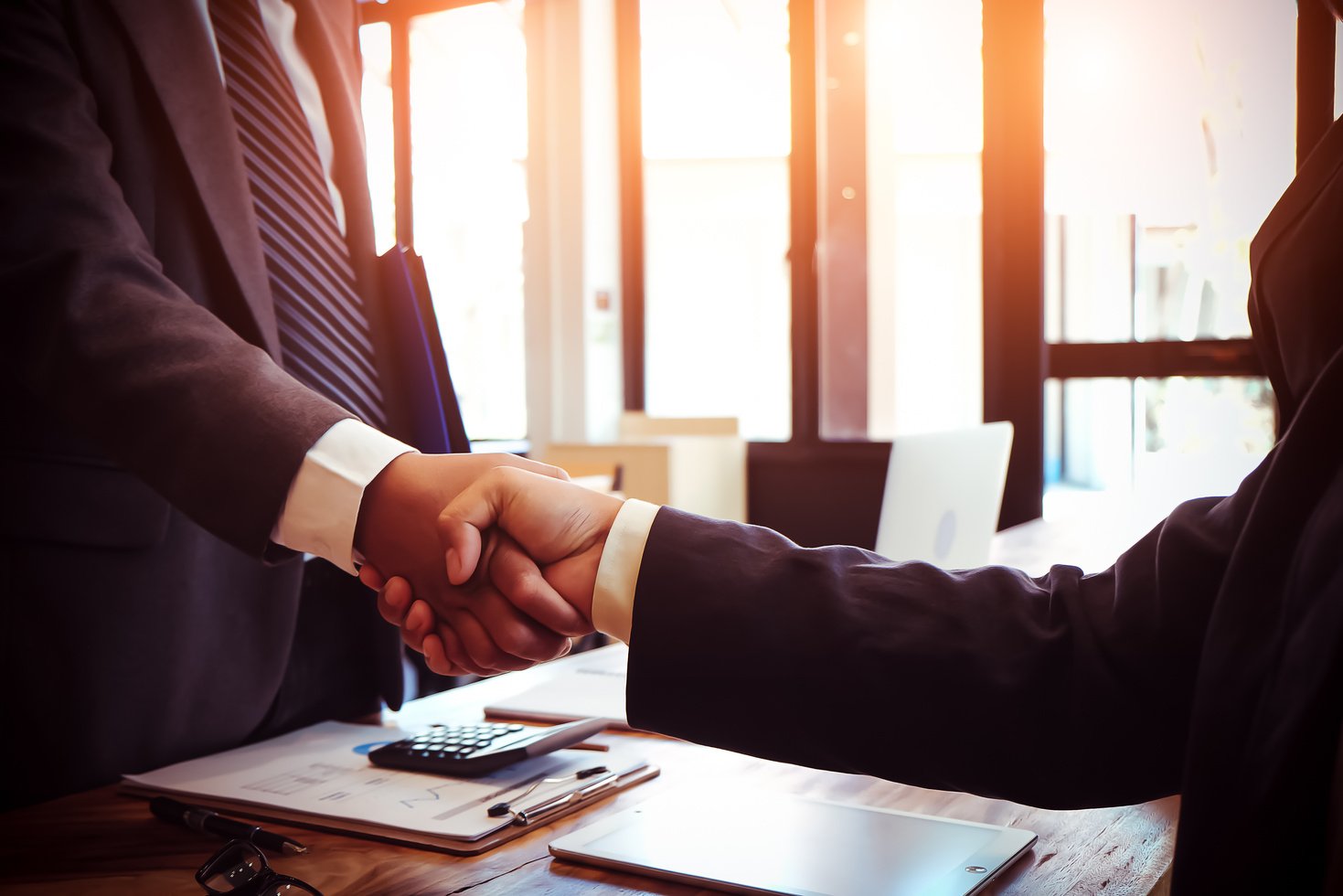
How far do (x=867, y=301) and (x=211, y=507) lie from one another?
13.3ft

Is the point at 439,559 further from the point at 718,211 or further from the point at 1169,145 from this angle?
the point at 718,211

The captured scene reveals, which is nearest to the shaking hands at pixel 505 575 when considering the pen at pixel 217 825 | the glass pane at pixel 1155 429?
the pen at pixel 217 825

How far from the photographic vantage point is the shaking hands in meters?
0.83

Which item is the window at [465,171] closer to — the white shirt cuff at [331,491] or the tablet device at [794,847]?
the white shirt cuff at [331,491]

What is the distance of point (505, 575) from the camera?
0.86 meters

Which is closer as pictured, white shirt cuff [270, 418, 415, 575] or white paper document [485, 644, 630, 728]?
Answer: white shirt cuff [270, 418, 415, 575]

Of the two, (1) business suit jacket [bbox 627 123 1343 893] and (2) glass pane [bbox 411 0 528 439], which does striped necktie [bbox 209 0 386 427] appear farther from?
(2) glass pane [bbox 411 0 528 439]

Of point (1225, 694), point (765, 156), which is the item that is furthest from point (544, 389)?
point (1225, 694)

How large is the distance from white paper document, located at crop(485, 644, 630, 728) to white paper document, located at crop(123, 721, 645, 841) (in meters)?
0.16

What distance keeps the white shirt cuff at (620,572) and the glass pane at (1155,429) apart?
290 cm

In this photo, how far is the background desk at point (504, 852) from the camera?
0.62 m

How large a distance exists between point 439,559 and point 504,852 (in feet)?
0.96

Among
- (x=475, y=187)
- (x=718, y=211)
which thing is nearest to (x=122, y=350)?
(x=475, y=187)

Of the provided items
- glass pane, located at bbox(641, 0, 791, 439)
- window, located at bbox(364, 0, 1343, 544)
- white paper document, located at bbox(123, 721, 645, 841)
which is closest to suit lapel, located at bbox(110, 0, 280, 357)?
white paper document, located at bbox(123, 721, 645, 841)
